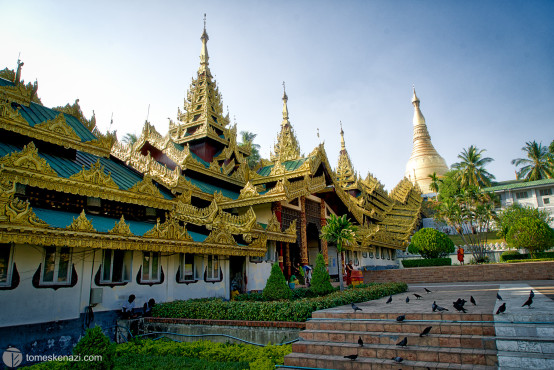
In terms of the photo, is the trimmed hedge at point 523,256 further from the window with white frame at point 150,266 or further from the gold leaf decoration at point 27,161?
the gold leaf decoration at point 27,161

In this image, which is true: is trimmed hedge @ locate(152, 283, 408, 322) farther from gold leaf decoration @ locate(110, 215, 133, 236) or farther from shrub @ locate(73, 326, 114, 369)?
shrub @ locate(73, 326, 114, 369)

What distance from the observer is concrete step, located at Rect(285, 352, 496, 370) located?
19.4 feet

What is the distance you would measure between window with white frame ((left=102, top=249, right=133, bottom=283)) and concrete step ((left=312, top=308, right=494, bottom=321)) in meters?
6.14

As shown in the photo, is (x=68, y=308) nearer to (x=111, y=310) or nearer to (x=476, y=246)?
(x=111, y=310)

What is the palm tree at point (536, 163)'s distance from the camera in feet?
200

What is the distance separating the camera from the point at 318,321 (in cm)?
837

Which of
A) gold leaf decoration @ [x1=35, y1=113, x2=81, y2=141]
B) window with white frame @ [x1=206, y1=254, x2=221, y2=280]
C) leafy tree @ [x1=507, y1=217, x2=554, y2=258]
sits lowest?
Result: window with white frame @ [x1=206, y1=254, x2=221, y2=280]

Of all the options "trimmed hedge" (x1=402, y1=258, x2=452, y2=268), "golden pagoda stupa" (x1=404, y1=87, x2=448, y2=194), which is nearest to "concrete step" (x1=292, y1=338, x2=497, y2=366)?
"trimmed hedge" (x1=402, y1=258, x2=452, y2=268)

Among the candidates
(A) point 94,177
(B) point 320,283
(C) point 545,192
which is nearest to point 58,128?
(A) point 94,177

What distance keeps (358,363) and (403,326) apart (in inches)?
52.3

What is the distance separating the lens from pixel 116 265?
36.8 feet

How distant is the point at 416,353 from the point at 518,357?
1501mm

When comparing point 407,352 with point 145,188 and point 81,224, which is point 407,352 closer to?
point 81,224

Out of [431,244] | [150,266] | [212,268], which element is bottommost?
[212,268]
